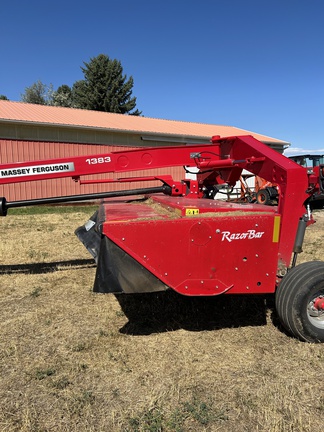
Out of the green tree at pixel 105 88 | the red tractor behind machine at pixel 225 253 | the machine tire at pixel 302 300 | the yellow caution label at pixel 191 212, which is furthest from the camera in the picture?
the green tree at pixel 105 88

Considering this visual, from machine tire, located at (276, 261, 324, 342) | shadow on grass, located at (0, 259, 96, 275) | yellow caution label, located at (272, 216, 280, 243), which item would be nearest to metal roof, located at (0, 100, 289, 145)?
shadow on grass, located at (0, 259, 96, 275)

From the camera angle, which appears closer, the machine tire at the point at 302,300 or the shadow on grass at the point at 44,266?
the machine tire at the point at 302,300

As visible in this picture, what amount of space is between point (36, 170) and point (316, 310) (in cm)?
327

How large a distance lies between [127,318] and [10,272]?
2532 millimetres

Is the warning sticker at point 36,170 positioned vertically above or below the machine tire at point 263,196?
above

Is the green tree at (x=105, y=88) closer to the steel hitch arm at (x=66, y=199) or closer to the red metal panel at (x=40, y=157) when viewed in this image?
the red metal panel at (x=40, y=157)

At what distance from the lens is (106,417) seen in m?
2.27

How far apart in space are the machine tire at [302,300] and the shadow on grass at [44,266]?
11.2 ft

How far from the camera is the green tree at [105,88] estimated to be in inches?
1590

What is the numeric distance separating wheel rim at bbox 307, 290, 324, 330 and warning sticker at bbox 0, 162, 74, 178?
290 centimetres

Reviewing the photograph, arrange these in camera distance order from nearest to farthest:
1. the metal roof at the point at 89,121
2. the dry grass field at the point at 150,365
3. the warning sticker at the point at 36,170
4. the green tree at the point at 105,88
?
the dry grass field at the point at 150,365 < the warning sticker at the point at 36,170 < the metal roof at the point at 89,121 < the green tree at the point at 105,88

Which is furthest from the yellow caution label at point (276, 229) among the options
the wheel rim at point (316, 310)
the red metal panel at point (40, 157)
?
the red metal panel at point (40, 157)

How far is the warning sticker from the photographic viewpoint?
4.12 m

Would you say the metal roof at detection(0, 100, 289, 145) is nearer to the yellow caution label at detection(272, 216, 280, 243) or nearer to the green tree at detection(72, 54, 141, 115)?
the yellow caution label at detection(272, 216, 280, 243)
